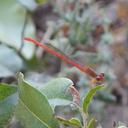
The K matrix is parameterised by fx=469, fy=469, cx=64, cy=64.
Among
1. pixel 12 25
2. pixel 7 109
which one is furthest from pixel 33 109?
pixel 12 25

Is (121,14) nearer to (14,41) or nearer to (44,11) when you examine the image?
(44,11)

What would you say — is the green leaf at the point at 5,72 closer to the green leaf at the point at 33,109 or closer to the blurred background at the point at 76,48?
the blurred background at the point at 76,48

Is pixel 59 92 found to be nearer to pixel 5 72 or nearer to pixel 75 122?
pixel 75 122

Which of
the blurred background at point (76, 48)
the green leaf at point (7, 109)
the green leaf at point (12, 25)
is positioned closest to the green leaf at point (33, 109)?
the green leaf at point (7, 109)

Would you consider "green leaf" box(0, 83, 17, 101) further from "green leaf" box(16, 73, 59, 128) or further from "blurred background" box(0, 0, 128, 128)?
"blurred background" box(0, 0, 128, 128)

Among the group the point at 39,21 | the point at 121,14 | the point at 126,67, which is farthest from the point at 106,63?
the point at 39,21

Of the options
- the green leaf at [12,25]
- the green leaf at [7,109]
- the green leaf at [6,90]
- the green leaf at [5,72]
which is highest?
the green leaf at [6,90]
